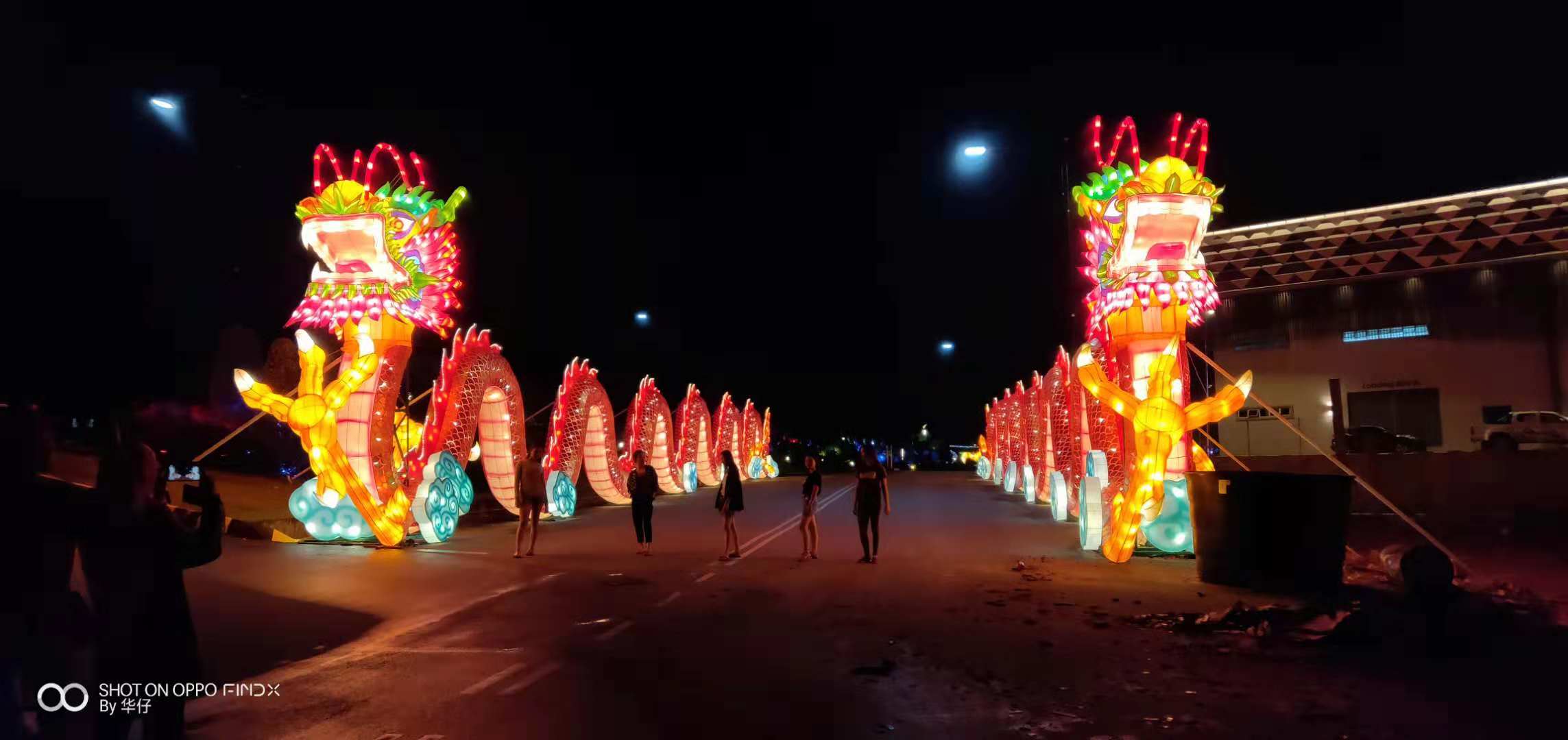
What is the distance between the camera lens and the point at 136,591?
4059 mm

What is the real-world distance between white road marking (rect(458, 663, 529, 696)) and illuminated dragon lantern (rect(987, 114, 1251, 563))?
29.2 feet

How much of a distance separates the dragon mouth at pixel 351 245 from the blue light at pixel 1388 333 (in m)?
35.8

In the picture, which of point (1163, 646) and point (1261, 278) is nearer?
point (1163, 646)

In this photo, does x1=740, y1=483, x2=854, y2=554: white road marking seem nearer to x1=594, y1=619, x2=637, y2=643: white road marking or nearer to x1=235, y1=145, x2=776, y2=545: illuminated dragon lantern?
x1=235, y1=145, x2=776, y2=545: illuminated dragon lantern

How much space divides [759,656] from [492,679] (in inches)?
78.1

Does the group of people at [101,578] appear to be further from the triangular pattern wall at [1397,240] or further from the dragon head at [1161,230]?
the triangular pattern wall at [1397,240]

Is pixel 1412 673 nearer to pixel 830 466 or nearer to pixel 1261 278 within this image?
pixel 1261 278

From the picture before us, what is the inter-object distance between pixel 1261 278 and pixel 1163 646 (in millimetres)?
33699

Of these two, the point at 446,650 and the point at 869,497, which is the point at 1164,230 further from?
the point at 446,650

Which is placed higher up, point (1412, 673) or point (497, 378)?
point (497, 378)

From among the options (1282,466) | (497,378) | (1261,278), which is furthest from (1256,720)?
(1261,278)

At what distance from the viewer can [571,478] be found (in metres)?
21.9

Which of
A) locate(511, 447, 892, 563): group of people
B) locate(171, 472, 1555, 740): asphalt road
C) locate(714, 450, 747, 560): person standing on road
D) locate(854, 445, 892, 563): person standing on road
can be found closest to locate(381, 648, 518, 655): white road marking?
locate(171, 472, 1555, 740): asphalt road

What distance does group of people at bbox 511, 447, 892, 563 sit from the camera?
1268 centimetres
